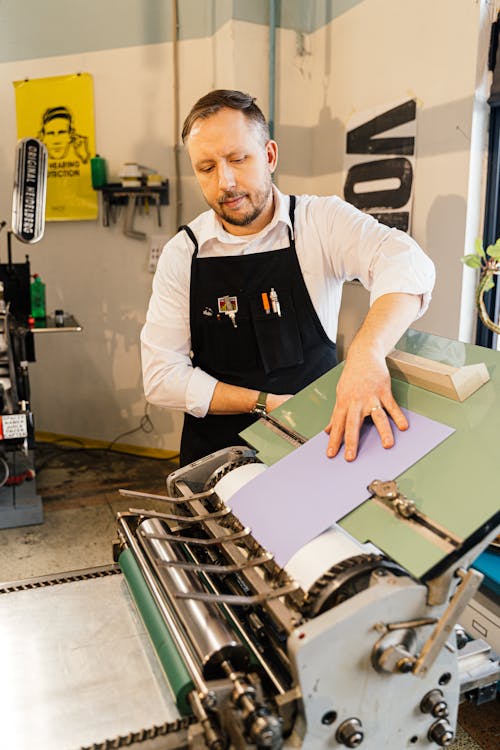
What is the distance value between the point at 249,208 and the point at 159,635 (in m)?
1.06

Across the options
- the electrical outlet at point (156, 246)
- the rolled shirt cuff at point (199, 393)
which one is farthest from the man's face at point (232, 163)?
the electrical outlet at point (156, 246)

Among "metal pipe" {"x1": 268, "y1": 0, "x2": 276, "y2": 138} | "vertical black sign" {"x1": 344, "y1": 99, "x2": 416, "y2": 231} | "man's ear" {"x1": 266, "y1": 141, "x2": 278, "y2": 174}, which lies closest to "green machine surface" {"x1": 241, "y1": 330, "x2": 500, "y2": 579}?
"man's ear" {"x1": 266, "y1": 141, "x2": 278, "y2": 174}

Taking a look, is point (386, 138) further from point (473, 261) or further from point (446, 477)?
point (446, 477)

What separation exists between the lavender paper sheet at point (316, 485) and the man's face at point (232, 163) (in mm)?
725

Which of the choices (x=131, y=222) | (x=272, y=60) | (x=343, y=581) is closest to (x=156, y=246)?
(x=131, y=222)

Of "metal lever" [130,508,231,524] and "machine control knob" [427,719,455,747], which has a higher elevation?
"metal lever" [130,508,231,524]

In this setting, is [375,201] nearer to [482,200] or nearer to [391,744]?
[482,200]

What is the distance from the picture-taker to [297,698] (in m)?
0.75

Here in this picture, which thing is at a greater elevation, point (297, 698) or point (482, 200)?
point (482, 200)

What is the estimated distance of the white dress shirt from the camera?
1.63 metres

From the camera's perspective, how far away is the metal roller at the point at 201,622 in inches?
31.5

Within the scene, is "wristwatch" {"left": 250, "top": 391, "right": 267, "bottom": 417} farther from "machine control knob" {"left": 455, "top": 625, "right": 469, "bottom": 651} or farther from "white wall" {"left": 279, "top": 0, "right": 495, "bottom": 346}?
"white wall" {"left": 279, "top": 0, "right": 495, "bottom": 346}

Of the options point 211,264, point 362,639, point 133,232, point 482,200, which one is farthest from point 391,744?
point 133,232

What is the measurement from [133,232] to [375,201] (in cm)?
183
